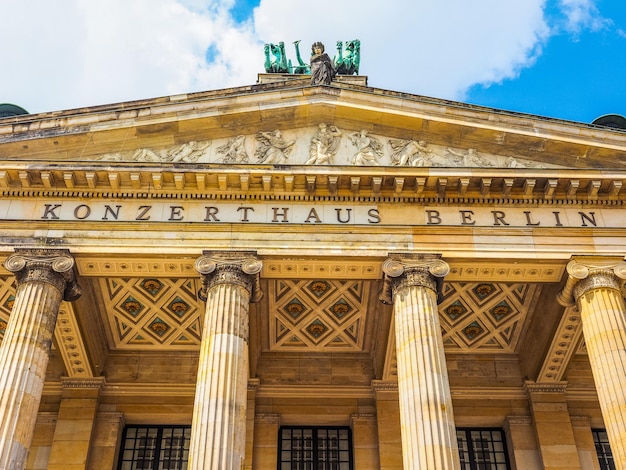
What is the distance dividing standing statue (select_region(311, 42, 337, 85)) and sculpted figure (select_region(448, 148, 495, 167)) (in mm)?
3954

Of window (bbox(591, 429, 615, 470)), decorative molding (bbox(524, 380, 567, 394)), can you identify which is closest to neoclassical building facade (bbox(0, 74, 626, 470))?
window (bbox(591, 429, 615, 470))

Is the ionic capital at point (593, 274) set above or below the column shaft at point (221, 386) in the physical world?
above

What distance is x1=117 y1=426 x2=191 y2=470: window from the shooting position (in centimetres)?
2045

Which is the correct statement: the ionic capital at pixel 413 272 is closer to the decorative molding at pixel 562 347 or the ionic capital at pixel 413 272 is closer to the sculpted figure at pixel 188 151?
the decorative molding at pixel 562 347

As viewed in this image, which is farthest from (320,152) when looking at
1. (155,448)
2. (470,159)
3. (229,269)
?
(155,448)

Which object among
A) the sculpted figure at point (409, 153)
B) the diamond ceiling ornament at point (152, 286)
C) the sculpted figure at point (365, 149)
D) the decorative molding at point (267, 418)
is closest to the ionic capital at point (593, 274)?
the sculpted figure at point (409, 153)

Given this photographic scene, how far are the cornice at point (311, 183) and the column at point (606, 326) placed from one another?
194 cm

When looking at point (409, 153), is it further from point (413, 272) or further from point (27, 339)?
point (27, 339)

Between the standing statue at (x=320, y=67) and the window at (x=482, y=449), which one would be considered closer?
the standing statue at (x=320, y=67)

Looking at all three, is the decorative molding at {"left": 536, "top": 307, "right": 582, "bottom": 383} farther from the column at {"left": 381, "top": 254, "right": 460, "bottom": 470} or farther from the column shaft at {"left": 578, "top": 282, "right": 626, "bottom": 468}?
the column at {"left": 381, "top": 254, "right": 460, "bottom": 470}

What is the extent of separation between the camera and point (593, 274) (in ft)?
56.3

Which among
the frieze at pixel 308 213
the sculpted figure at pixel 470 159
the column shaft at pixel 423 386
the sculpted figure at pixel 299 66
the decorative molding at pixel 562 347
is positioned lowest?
the column shaft at pixel 423 386

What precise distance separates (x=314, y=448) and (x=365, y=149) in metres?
8.48

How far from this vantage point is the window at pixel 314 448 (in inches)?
814
